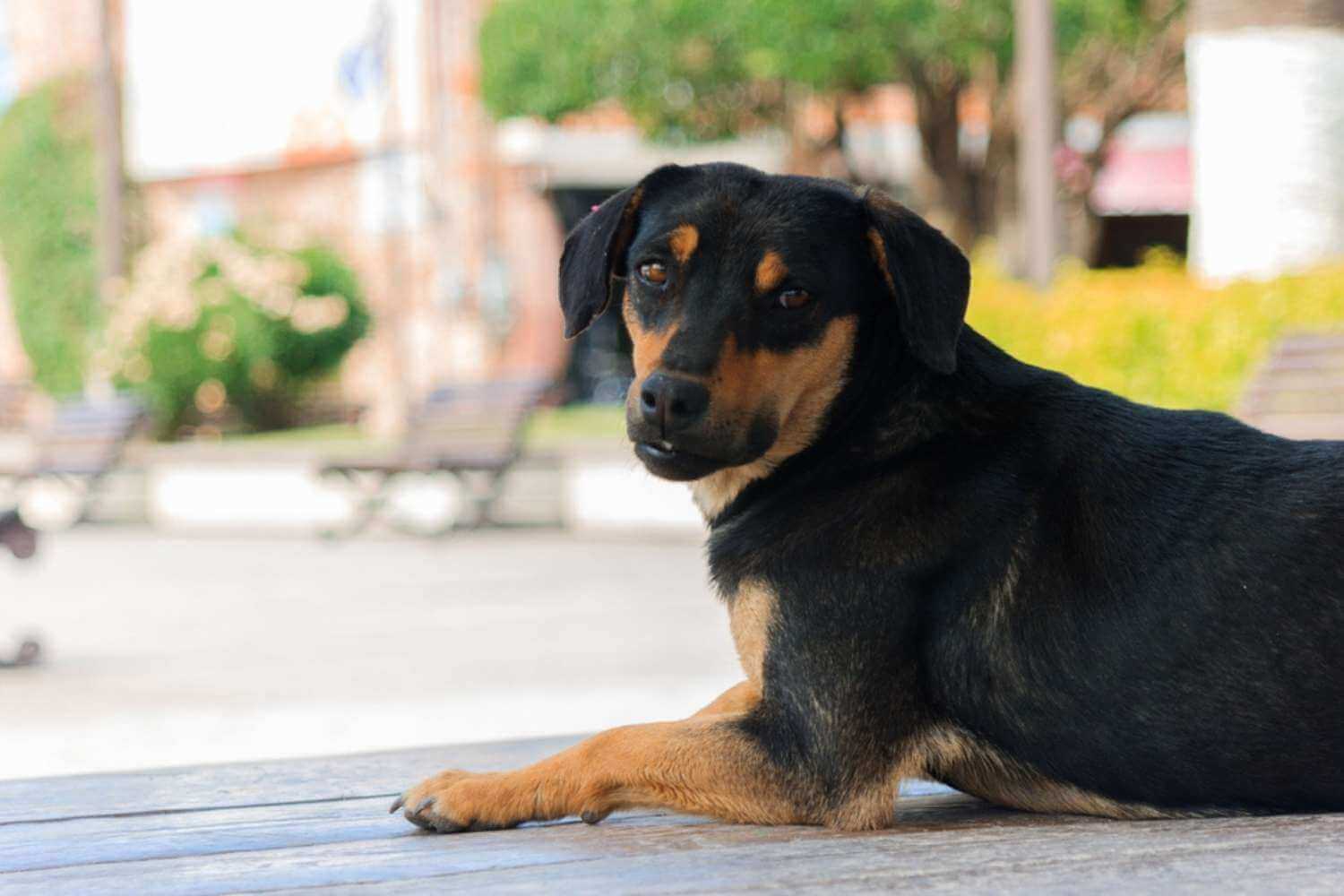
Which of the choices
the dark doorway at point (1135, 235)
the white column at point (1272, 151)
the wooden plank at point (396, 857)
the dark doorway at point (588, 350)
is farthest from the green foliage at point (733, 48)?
the wooden plank at point (396, 857)

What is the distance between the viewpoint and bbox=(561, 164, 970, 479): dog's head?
318cm

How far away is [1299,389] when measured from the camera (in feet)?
27.1

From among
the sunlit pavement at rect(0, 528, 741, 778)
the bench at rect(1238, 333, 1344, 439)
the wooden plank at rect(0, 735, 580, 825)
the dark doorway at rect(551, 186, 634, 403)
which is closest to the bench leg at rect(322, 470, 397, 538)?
the sunlit pavement at rect(0, 528, 741, 778)

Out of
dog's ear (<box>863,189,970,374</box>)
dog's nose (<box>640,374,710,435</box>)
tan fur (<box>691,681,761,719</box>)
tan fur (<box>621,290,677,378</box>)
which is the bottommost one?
tan fur (<box>691,681,761,719</box>)

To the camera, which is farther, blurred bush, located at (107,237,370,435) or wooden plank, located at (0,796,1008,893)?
blurred bush, located at (107,237,370,435)

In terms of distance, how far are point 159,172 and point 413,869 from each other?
29719 mm

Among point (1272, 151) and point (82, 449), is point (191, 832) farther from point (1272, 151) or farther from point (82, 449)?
point (82, 449)

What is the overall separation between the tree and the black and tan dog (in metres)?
15.7

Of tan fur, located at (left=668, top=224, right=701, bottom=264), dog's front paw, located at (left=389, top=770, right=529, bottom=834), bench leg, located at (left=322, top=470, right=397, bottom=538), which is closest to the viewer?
dog's front paw, located at (left=389, top=770, right=529, bottom=834)

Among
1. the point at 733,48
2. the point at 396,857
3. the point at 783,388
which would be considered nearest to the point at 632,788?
the point at 396,857

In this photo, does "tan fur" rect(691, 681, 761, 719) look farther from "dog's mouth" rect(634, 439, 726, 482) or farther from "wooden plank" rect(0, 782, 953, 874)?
"dog's mouth" rect(634, 439, 726, 482)

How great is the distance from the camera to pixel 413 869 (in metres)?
2.77

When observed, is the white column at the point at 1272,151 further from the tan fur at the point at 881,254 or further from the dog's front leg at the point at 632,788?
the dog's front leg at the point at 632,788

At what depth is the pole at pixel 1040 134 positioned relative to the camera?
13398 mm
